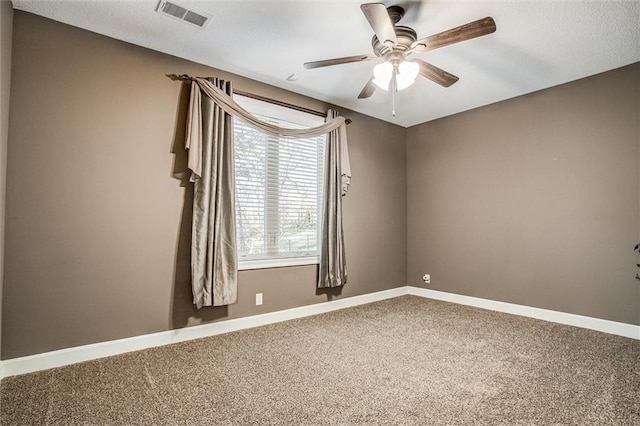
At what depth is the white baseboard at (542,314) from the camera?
10.7 feet

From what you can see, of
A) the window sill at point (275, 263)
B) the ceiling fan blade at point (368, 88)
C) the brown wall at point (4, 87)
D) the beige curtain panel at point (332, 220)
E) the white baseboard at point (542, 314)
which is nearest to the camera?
the brown wall at point (4, 87)

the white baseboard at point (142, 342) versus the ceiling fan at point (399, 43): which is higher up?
the ceiling fan at point (399, 43)

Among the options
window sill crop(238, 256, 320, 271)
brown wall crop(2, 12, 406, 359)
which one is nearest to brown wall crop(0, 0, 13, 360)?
brown wall crop(2, 12, 406, 359)

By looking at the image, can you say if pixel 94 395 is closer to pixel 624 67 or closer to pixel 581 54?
pixel 581 54

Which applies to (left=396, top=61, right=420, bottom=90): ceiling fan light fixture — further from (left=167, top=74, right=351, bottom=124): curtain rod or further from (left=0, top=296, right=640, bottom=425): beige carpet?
(left=0, top=296, right=640, bottom=425): beige carpet

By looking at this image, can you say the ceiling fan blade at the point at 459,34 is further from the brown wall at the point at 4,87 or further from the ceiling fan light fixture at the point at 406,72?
the brown wall at the point at 4,87

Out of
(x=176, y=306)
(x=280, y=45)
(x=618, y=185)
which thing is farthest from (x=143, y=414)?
(x=618, y=185)

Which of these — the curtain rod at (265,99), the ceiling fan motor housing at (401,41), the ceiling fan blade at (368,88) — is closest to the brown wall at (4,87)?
the curtain rod at (265,99)

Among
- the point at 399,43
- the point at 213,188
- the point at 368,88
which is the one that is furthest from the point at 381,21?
the point at 213,188

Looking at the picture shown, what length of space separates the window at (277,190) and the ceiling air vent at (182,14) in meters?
0.94

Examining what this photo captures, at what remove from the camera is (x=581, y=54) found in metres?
3.08

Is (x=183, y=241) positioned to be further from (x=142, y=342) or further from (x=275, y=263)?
(x=275, y=263)

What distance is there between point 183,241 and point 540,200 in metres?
3.86

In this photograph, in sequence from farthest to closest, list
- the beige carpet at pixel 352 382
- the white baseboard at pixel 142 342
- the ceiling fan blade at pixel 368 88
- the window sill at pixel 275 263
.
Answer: the window sill at pixel 275 263, the ceiling fan blade at pixel 368 88, the white baseboard at pixel 142 342, the beige carpet at pixel 352 382
